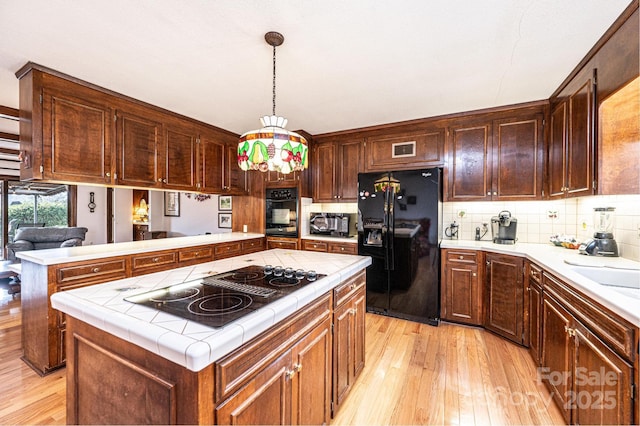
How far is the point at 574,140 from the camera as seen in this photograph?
2.17m

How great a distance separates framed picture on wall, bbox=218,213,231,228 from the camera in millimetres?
5735

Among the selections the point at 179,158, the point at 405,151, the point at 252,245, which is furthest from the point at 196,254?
the point at 405,151

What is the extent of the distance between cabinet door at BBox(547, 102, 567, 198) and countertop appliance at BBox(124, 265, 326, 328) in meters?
2.37

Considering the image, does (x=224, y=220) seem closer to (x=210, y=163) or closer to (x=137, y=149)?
(x=210, y=163)

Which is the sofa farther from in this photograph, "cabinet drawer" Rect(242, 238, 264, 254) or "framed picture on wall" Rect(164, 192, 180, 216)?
"cabinet drawer" Rect(242, 238, 264, 254)

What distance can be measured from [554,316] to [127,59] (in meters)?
3.44

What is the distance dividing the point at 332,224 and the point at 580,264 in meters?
2.54

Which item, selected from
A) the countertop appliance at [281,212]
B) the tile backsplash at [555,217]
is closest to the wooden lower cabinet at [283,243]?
the countertop appliance at [281,212]

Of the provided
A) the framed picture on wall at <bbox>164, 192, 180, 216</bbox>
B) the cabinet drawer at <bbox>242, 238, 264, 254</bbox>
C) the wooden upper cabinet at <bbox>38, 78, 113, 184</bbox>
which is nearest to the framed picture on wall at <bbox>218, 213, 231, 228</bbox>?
the framed picture on wall at <bbox>164, 192, 180, 216</bbox>

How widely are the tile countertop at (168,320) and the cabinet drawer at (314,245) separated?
2.12m

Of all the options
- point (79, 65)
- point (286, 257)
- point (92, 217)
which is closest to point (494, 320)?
point (286, 257)

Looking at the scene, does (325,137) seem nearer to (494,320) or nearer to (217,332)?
A: (494,320)

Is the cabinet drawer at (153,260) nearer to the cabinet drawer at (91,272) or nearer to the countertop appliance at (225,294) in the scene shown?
the cabinet drawer at (91,272)

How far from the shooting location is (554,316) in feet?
5.84
